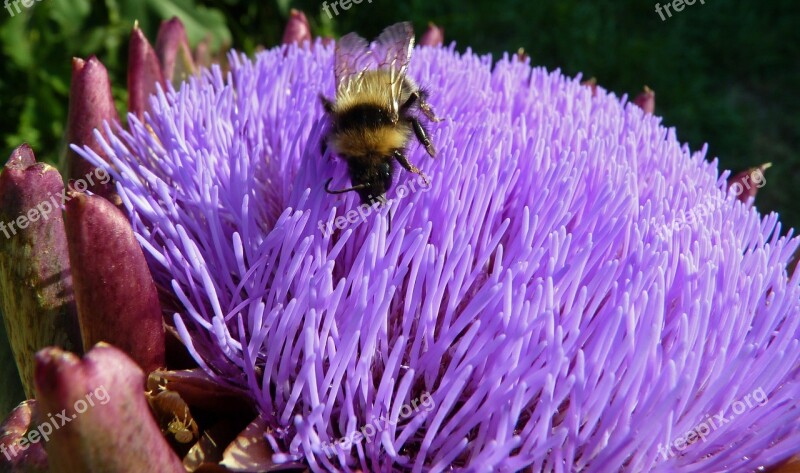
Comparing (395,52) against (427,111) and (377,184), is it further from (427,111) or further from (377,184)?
(377,184)

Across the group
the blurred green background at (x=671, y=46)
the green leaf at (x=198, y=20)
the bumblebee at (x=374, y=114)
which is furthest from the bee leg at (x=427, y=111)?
the blurred green background at (x=671, y=46)

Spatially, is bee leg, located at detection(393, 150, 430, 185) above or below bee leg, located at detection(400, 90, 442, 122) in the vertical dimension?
below

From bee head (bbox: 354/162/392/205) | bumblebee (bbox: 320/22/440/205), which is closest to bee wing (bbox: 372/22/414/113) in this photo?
bumblebee (bbox: 320/22/440/205)

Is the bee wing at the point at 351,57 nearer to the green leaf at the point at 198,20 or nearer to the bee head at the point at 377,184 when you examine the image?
the bee head at the point at 377,184

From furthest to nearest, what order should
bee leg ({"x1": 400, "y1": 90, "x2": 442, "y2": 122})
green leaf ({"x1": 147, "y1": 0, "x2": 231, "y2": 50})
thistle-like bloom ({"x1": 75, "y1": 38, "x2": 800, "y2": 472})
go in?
1. green leaf ({"x1": 147, "y1": 0, "x2": 231, "y2": 50})
2. bee leg ({"x1": 400, "y1": 90, "x2": 442, "y2": 122})
3. thistle-like bloom ({"x1": 75, "y1": 38, "x2": 800, "y2": 472})

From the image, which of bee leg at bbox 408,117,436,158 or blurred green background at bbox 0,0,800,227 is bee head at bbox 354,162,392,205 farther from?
blurred green background at bbox 0,0,800,227

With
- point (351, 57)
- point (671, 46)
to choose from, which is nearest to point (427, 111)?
point (351, 57)

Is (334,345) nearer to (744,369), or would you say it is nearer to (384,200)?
(384,200)
